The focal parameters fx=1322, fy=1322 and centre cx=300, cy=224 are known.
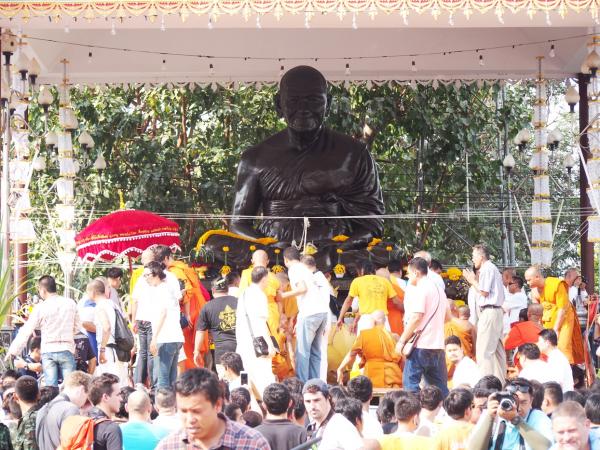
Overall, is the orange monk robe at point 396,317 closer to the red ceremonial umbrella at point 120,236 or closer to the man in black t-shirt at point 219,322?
the man in black t-shirt at point 219,322

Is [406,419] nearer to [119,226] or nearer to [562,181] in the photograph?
[119,226]

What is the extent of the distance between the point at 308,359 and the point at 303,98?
501 centimetres

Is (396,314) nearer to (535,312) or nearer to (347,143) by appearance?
(535,312)

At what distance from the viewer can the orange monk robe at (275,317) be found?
430 inches

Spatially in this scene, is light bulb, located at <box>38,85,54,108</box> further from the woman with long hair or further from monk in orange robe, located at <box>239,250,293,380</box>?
the woman with long hair

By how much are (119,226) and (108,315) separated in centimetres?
204

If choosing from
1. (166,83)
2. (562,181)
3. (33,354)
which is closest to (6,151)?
(33,354)

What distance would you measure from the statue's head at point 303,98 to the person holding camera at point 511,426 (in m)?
8.76

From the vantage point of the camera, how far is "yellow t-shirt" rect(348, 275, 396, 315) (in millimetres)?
11242

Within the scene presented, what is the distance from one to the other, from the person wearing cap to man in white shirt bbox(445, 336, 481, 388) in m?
2.33

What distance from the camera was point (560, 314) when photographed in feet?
39.5

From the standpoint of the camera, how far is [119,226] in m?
13.1

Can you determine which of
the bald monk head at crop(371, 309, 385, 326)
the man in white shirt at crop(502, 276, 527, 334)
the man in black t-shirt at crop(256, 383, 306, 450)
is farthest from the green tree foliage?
the man in black t-shirt at crop(256, 383, 306, 450)

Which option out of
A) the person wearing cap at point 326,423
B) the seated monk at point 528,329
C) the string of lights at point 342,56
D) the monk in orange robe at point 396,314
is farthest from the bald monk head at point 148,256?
the string of lights at point 342,56
